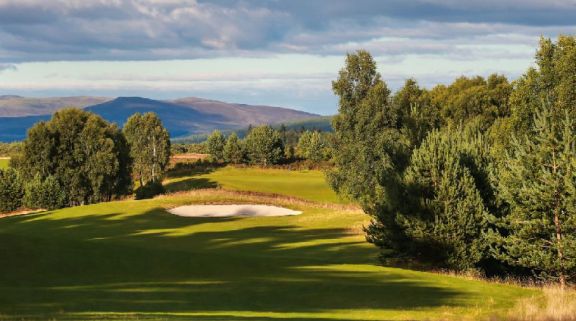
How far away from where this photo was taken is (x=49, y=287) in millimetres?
24781

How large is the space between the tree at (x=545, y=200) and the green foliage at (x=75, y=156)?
67.5 meters

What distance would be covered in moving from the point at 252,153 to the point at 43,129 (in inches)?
2115

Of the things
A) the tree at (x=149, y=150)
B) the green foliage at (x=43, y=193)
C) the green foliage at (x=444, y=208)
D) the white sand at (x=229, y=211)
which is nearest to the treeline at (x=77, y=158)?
the green foliage at (x=43, y=193)

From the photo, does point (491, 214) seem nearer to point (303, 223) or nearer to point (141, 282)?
point (141, 282)

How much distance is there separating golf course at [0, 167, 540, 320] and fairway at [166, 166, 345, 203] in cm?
2781

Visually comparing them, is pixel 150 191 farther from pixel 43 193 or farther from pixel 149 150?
pixel 149 150

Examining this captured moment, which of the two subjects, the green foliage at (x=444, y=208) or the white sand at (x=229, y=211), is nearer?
the green foliage at (x=444, y=208)

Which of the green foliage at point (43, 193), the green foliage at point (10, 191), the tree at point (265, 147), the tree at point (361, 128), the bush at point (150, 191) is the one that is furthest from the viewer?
the tree at point (265, 147)

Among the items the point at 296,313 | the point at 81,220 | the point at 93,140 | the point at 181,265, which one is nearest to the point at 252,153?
the point at 93,140

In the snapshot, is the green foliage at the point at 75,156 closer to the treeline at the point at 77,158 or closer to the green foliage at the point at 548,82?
the treeline at the point at 77,158

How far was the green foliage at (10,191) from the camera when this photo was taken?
3196 inches

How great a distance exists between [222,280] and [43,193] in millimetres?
60519

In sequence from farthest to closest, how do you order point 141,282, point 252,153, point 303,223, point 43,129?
point 252,153 → point 43,129 → point 303,223 → point 141,282

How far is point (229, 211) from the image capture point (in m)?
64.9
